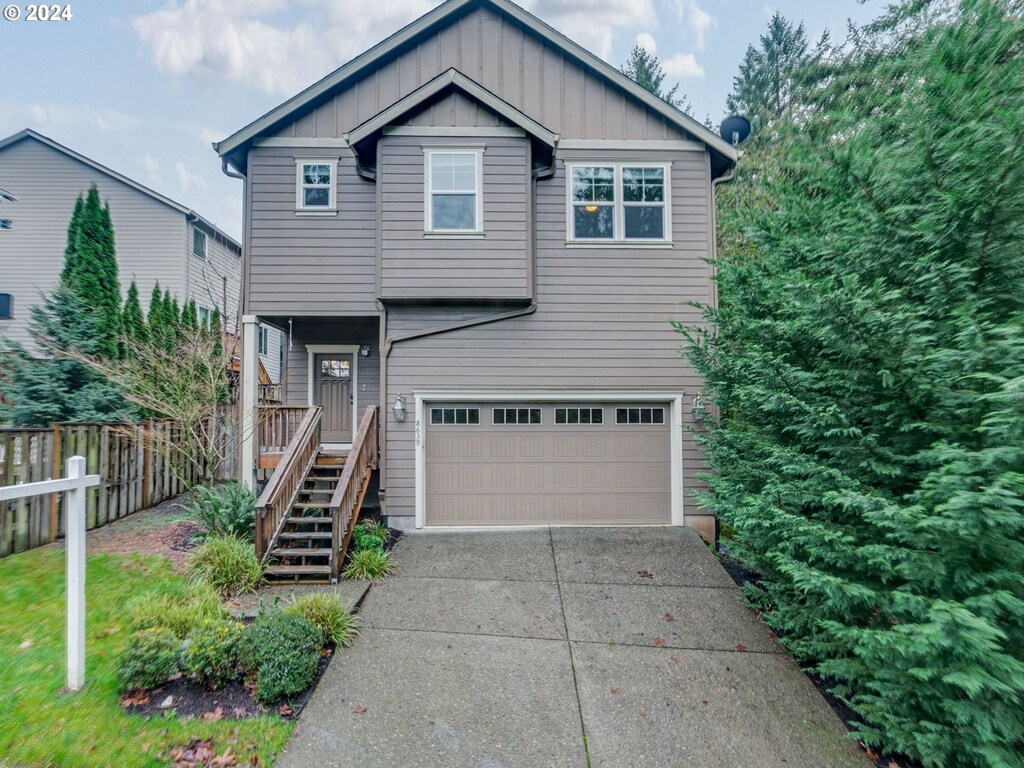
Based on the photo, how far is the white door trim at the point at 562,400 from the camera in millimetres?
7684

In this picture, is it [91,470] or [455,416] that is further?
[455,416]

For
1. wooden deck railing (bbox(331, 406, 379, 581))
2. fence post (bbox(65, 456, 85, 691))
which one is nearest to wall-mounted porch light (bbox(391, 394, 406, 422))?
wooden deck railing (bbox(331, 406, 379, 581))

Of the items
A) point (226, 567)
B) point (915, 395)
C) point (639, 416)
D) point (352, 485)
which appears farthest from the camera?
point (639, 416)

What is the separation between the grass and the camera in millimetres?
2975

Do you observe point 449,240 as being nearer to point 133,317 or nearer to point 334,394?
point 334,394

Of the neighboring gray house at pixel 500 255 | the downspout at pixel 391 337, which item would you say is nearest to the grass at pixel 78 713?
the downspout at pixel 391 337

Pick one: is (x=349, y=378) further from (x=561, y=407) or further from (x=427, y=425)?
(x=561, y=407)

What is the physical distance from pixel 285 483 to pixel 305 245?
4.00 meters

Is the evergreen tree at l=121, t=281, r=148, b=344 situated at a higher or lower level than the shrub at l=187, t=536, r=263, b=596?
higher

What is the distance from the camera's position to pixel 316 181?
317 inches

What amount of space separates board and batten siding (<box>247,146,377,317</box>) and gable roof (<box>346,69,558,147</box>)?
0.91m

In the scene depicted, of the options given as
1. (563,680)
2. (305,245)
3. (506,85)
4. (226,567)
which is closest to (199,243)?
(305,245)

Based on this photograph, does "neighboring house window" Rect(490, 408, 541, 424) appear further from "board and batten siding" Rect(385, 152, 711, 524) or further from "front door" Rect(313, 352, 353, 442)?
"front door" Rect(313, 352, 353, 442)

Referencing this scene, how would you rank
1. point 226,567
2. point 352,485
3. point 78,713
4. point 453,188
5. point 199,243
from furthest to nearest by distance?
point 199,243, point 453,188, point 352,485, point 226,567, point 78,713
